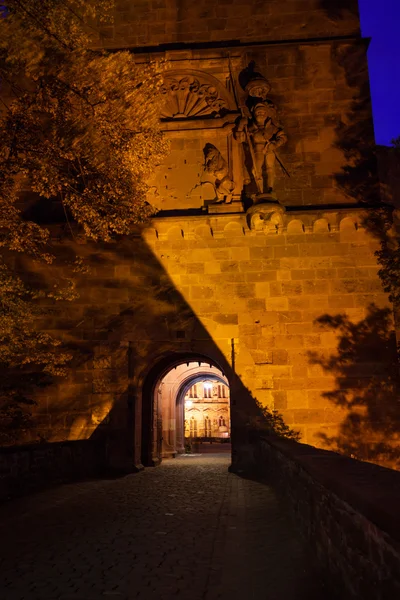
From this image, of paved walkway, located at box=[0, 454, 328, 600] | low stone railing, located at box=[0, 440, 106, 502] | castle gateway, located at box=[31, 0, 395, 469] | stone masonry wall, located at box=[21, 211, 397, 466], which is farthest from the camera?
castle gateway, located at box=[31, 0, 395, 469]

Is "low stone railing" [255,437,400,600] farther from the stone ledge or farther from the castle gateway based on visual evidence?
the castle gateway

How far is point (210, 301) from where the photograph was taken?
11.1m

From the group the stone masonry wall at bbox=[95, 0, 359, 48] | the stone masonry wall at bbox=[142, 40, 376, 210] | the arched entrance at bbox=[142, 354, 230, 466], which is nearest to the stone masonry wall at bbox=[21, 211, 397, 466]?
the stone masonry wall at bbox=[142, 40, 376, 210]

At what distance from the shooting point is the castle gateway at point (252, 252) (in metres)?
10.6

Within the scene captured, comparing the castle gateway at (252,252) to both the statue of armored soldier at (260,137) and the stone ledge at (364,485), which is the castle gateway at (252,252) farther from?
the stone ledge at (364,485)

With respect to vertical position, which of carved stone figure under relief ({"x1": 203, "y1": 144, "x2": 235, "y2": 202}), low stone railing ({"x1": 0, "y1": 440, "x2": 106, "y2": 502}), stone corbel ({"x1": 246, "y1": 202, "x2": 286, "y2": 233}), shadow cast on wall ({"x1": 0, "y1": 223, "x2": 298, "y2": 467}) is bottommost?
low stone railing ({"x1": 0, "y1": 440, "x2": 106, "y2": 502})

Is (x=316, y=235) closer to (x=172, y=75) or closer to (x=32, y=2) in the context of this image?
(x=172, y=75)

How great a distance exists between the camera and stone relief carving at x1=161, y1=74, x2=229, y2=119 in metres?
12.3

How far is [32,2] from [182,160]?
543 cm

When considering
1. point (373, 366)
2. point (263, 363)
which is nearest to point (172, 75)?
point (263, 363)

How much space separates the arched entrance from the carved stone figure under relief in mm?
3983

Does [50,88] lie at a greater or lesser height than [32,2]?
lesser

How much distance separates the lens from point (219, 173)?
463 inches

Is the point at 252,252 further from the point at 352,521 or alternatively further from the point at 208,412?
the point at 208,412
